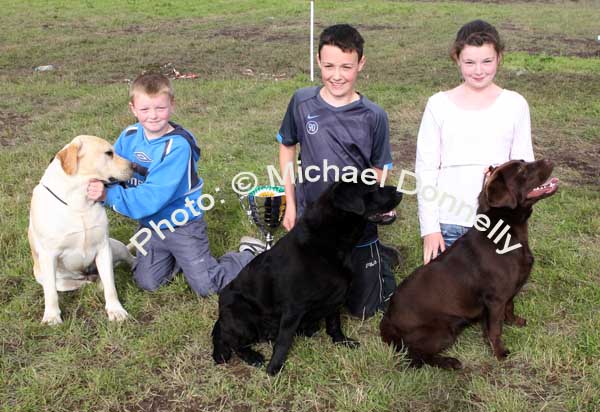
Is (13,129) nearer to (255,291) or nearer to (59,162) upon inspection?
(59,162)

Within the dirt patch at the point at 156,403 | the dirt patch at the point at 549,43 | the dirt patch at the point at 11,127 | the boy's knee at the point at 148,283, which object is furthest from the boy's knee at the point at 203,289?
the dirt patch at the point at 549,43

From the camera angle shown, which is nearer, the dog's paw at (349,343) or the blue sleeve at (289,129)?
the dog's paw at (349,343)

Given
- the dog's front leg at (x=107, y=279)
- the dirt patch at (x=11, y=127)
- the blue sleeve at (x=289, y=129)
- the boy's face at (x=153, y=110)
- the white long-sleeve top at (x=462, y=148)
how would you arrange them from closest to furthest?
the white long-sleeve top at (x=462, y=148) → the dog's front leg at (x=107, y=279) → the boy's face at (x=153, y=110) → the blue sleeve at (x=289, y=129) → the dirt patch at (x=11, y=127)

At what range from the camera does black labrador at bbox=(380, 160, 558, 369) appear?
3172mm

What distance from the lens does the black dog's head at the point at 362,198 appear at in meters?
3.18

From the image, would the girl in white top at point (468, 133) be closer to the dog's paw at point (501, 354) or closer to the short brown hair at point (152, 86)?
the dog's paw at point (501, 354)

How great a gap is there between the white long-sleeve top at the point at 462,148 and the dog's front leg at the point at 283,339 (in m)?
1.17

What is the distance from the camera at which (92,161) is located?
3.73 metres

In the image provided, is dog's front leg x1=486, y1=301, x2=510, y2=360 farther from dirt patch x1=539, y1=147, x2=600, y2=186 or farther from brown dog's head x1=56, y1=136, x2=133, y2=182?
dirt patch x1=539, y1=147, x2=600, y2=186

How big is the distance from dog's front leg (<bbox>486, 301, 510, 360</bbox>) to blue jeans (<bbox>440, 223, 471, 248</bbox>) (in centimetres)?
101

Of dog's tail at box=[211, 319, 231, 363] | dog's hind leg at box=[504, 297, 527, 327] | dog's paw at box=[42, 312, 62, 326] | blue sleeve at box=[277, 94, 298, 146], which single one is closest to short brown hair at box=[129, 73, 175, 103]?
blue sleeve at box=[277, 94, 298, 146]

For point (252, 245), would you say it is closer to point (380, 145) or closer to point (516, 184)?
point (380, 145)

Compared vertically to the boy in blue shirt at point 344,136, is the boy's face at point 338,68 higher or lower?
higher

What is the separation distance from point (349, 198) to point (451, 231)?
1437mm
